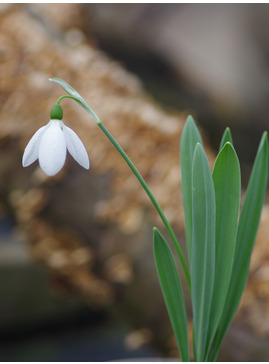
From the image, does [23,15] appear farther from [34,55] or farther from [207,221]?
[207,221]

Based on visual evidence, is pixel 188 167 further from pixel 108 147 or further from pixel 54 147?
pixel 108 147

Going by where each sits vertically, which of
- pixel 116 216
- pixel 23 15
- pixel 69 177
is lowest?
pixel 116 216

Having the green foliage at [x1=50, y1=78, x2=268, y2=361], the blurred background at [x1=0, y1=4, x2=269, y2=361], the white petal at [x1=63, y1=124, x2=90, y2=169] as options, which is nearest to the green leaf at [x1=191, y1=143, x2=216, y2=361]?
the green foliage at [x1=50, y1=78, x2=268, y2=361]

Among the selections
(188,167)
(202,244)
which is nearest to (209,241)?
(202,244)

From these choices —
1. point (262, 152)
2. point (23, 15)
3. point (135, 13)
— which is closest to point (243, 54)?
point (135, 13)

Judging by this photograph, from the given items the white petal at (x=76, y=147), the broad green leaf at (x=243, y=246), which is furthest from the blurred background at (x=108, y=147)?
the white petal at (x=76, y=147)

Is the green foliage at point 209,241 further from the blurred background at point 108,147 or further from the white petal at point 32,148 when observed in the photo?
the blurred background at point 108,147
